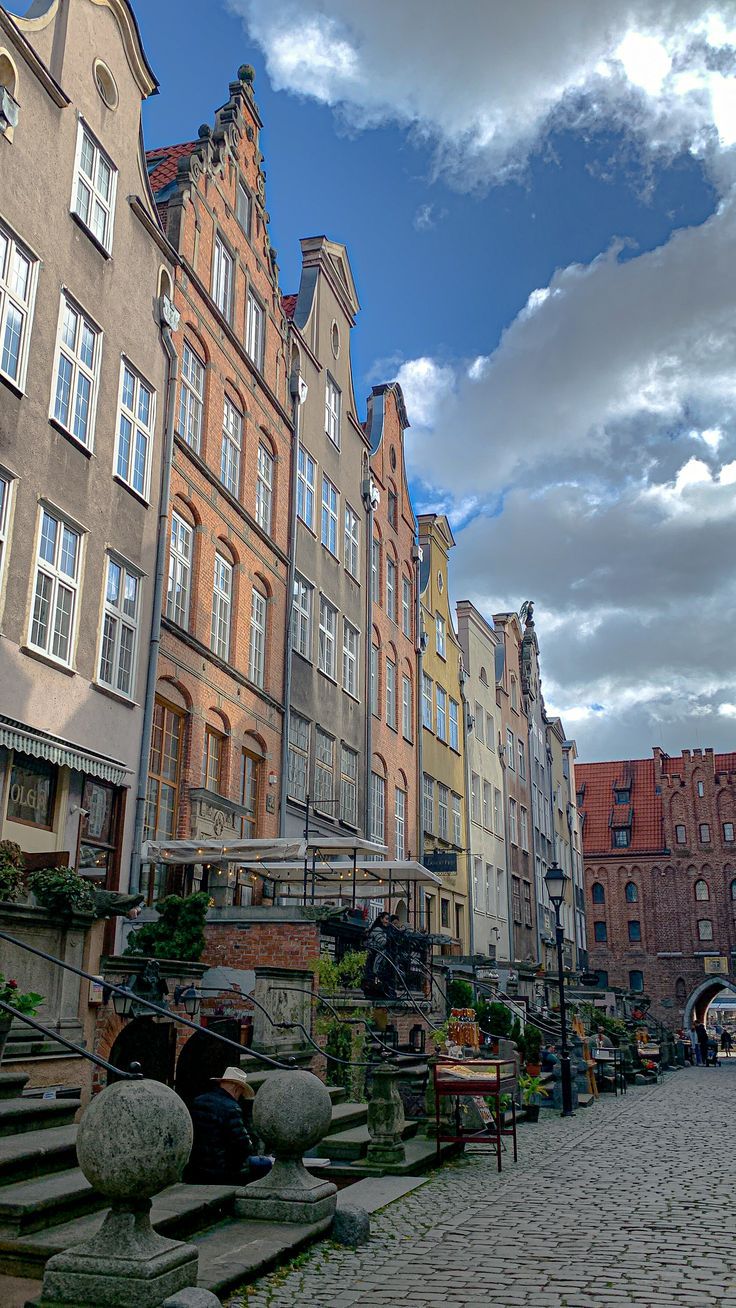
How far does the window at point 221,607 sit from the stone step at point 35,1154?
46.1ft

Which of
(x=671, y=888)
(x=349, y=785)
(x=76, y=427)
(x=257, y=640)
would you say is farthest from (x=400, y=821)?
(x=671, y=888)

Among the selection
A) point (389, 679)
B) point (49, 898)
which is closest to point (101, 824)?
point (49, 898)

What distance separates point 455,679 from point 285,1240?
34563 millimetres

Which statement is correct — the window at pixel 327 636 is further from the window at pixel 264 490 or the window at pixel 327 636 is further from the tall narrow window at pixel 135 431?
the tall narrow window at pixel 135 431

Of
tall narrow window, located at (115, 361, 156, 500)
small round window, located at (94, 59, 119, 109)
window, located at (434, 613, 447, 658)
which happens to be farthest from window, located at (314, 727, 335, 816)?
small round window, located at (94, 59, 119, 109)

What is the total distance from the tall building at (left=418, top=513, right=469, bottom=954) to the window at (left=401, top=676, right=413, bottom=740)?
2.70ft

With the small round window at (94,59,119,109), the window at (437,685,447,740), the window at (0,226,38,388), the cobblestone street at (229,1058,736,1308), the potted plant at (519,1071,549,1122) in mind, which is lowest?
the cobblestone street at (229,1058,736,1308)

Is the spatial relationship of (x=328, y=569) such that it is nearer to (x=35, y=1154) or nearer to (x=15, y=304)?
(x=15, y=304)

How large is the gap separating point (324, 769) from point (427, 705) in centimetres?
1083

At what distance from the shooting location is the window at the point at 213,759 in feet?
67.7

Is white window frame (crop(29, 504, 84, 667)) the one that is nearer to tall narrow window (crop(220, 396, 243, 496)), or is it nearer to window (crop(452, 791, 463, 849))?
tall narrow window (crop(220, 396, 243, 496))

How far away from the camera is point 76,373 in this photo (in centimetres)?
1625

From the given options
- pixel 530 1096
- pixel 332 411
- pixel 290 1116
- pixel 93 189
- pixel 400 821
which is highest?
pixel 332 411

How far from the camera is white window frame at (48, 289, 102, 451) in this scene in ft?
51.3
